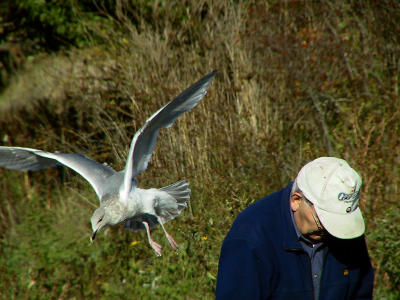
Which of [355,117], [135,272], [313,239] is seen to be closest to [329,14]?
[355,117]

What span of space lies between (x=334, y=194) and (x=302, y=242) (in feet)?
1.01

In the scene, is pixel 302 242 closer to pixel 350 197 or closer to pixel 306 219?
pixel 306 219

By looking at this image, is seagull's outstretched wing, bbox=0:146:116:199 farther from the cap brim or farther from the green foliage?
the cap brim

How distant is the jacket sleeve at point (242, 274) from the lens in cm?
228

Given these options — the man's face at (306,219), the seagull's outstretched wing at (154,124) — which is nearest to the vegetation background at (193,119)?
the seagull's outstretched wing at (154,124)

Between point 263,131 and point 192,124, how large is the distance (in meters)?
0.87

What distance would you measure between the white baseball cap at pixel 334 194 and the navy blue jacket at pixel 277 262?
0.58 feet

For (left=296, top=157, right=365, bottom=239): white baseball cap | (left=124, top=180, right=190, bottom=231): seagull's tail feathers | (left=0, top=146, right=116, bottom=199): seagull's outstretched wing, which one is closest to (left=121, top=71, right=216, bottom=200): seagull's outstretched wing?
(left=0, top=146, right=116, bottom=199): seagull's outstretched wing

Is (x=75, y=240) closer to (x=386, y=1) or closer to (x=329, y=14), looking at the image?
(x=329, y=14)

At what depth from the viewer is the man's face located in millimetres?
2379

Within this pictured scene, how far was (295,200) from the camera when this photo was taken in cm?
248

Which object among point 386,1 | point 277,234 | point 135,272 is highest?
point 386,1

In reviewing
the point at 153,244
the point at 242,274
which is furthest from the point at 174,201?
the point at 242,274

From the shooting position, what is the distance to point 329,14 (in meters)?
7.71
